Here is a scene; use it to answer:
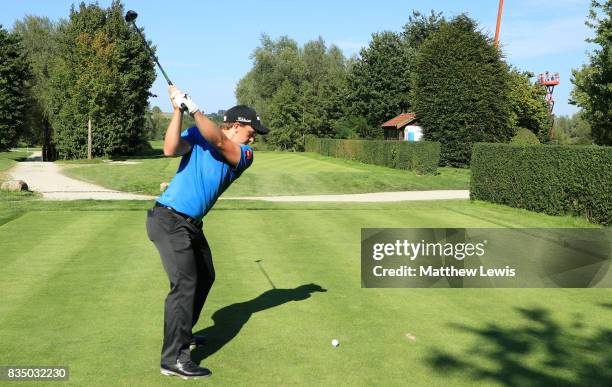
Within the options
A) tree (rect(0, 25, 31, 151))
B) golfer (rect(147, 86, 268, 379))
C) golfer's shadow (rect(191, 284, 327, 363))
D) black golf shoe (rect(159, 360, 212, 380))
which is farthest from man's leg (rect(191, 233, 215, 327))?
tree (rect(0, 25, 31, 151))

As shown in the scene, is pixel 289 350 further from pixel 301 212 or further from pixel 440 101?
pixel 440 101

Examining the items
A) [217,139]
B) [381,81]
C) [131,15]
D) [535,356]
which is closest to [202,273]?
[217,139]

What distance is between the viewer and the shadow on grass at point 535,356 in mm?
4695

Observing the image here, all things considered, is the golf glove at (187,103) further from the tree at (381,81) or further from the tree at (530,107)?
the tree at (381,81)

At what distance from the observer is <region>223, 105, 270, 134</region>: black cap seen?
17.7ft

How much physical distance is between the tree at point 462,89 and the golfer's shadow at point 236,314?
132 ft

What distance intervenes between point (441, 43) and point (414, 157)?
1238 cm

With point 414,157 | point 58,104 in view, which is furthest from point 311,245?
point 58,104

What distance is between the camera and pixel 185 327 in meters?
4.96

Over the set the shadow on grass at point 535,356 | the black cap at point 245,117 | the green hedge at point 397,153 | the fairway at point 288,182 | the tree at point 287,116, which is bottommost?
the fairway at point 288,182

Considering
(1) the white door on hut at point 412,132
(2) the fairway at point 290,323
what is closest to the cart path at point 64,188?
(2) the fairway at point 290,323

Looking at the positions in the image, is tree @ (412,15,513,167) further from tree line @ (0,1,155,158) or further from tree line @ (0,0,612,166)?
tree line @ (0,1,155,158)

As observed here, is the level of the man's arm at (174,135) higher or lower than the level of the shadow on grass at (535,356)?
higher

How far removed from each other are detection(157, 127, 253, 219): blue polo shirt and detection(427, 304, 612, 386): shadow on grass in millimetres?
2352
